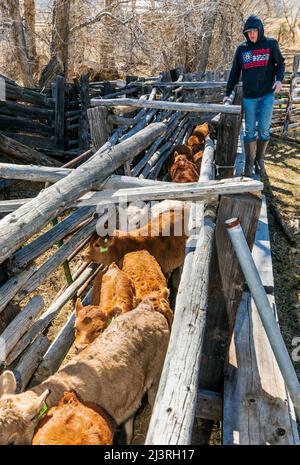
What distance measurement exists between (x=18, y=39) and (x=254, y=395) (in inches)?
595

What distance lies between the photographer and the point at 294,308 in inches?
216

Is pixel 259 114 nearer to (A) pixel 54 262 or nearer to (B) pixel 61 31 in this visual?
(A) pixel 54 262

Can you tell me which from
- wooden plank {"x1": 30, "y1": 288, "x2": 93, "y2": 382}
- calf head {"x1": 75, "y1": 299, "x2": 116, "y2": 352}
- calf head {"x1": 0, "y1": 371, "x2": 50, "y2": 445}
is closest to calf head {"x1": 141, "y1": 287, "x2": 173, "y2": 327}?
calf head {"x1": 75, "y1": 299, "x2": 116, "y2": 352}

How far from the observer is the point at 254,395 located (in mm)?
2764

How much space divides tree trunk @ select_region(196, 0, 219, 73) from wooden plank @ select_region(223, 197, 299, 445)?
1729 cm

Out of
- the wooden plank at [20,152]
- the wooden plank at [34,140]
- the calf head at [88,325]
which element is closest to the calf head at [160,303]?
the calf head at [88,325]

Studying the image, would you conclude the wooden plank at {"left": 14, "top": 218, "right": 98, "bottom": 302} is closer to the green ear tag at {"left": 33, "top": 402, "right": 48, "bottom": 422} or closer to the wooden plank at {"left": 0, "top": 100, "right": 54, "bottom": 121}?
the green ear tag at {"left": 33, "top": 402, "right": 48, "bottom": 422}

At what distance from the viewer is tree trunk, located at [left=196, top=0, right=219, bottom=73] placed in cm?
1794

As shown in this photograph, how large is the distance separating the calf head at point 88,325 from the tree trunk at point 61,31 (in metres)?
13.7

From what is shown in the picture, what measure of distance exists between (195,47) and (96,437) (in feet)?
66.6

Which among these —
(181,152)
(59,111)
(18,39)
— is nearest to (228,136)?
(181,152)

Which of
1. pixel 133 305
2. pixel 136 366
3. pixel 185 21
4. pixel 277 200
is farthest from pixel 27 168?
pixel 185 21

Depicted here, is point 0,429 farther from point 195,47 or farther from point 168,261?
point 195,47

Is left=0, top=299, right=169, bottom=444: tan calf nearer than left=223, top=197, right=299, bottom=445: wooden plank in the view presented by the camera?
Yes
